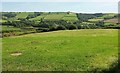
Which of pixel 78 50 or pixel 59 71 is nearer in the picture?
pixel 59 71

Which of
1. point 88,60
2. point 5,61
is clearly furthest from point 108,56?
point 5,61

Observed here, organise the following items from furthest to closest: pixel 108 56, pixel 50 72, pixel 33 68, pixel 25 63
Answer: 1. pixel 108 56
2. pixel 25 63
3. pixel 33 68
4. pixel 50 72

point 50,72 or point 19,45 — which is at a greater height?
point 50,72


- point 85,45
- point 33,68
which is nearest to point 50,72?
point 33,68

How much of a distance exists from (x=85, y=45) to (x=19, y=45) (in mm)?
7534

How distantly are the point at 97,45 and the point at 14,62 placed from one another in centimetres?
1025

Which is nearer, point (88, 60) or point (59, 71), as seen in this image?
point (59, 71)

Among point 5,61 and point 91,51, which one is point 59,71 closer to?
point 5,61

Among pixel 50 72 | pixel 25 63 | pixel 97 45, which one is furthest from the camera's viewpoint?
pixel 97 45

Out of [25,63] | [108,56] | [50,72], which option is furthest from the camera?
[108,56]

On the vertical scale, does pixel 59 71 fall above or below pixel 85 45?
above

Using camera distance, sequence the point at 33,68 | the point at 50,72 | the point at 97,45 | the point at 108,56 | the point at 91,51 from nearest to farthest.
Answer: the point at 50,72 < the point at 33,68 < the point at 108,56 < the point at 91,51 < the point at 97,45

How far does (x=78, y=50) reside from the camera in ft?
86.3

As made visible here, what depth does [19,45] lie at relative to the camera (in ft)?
99.7
